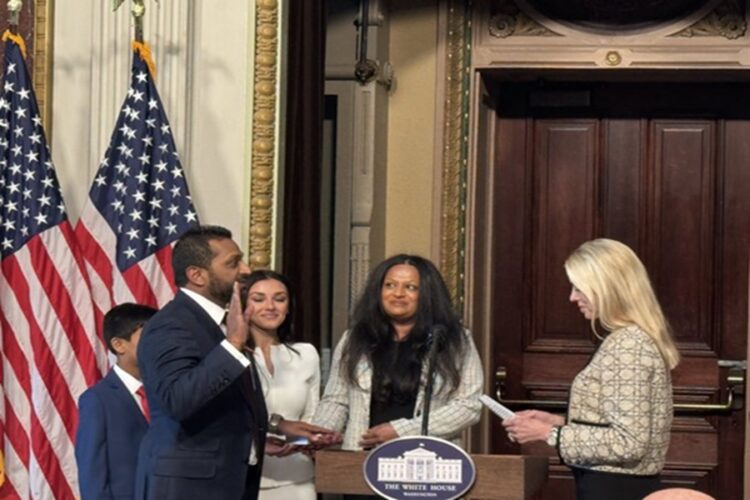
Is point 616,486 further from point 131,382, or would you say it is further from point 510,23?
point 510,23

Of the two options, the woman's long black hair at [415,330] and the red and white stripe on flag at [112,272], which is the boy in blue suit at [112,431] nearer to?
the red and white stripe on flag at [112,272]

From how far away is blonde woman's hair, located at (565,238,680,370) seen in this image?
19.6ft

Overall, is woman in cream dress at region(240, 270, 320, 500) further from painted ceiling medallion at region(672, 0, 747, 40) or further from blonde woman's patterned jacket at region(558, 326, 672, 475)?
painted ceiling medallion at region(672, 0, 747, 40)

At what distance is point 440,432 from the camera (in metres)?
6.69

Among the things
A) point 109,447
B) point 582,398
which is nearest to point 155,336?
point 109,447

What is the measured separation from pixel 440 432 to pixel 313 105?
1.86 meters

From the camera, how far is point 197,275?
6301 millimetres

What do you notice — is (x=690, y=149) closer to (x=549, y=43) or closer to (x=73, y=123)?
(x=549, y=43)

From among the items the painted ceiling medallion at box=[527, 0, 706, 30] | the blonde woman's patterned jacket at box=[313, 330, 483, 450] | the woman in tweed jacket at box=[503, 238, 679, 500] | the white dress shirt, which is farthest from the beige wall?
the woman in tweed jacket at box=[503, 238, 679, 500]

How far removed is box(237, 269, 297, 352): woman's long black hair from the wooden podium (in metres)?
1.42

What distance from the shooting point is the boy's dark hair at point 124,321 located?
7.04m

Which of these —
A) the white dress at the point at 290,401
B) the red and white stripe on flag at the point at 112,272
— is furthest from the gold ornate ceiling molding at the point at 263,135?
the white dress at the point at 290,401

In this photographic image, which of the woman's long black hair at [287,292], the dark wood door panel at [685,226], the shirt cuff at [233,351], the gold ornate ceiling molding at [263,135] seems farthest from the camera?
the dark wood door panel at [685,226]

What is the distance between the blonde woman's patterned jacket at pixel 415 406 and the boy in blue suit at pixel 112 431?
0.69m
